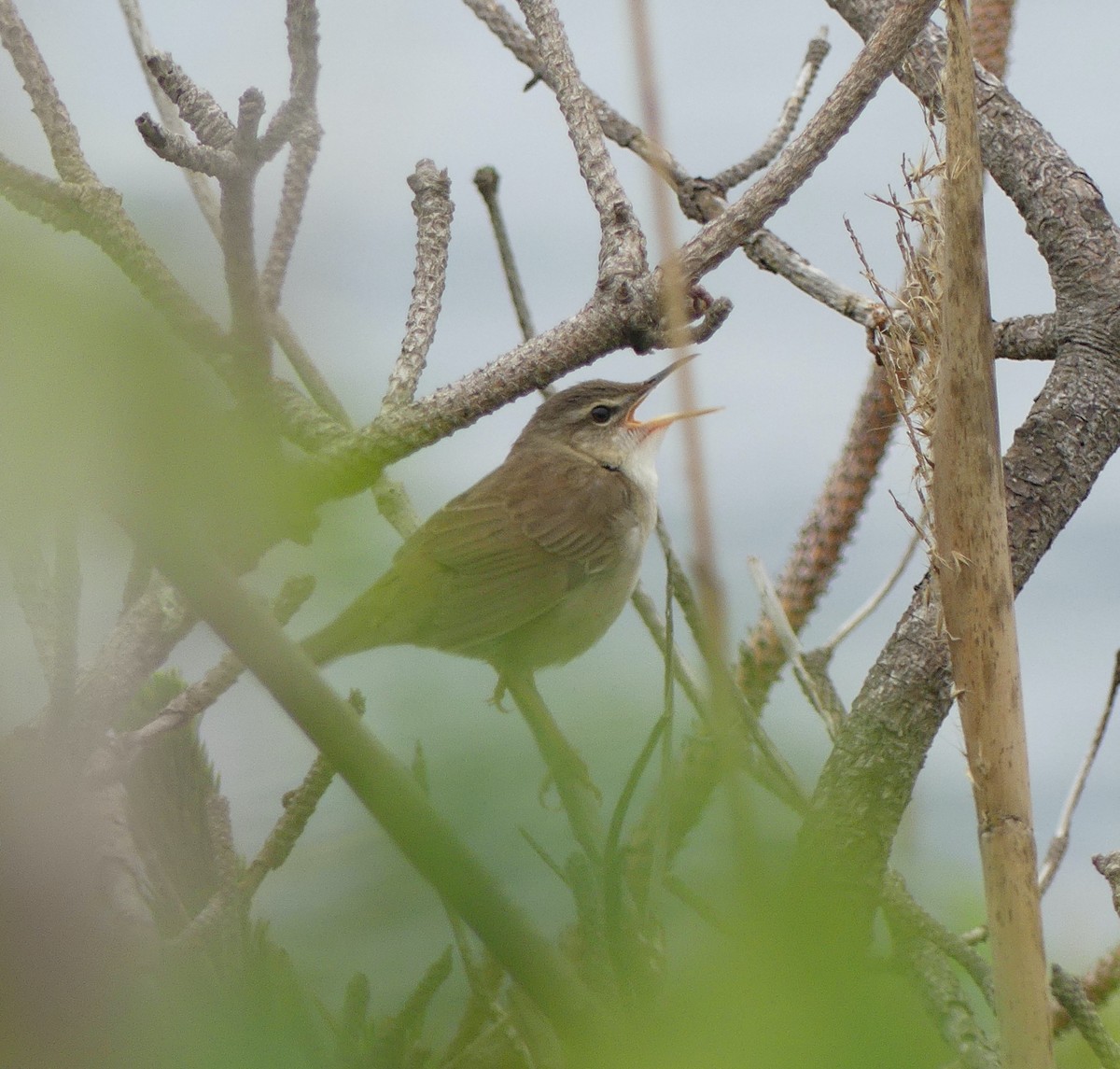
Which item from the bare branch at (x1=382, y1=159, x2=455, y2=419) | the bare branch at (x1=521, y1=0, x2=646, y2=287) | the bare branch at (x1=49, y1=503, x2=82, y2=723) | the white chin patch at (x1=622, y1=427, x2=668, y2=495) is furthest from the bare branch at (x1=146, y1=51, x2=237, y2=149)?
the white chin patch at (x1=622, y1=427, x2=668, y2=495)

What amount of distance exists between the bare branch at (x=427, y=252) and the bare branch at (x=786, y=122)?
0.68 meters

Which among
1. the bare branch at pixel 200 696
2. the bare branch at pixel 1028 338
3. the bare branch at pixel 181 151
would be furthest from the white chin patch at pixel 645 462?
the bare branch at pixel 200 696

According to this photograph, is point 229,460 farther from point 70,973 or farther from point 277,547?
point 70,973

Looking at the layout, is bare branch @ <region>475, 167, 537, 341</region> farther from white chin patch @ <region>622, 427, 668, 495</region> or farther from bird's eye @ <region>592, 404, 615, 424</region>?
bird's eye @ <region>592, 404, 615, 424</region>

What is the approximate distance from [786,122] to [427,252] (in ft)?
2.92

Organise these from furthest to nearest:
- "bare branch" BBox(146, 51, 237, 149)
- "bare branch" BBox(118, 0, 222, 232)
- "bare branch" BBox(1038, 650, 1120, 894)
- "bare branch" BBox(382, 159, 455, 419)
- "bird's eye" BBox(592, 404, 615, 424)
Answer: "bird's eye" BBox(592, 404, 615, 424)
"bare branch" BBox(1038, 650, 1120, 894)
"bare branch" BBox(382, 159, 455, 419)
"bare branch" BBox(118, 0, 222, 232)
"bare branch" BBox(146, 51, 237, 149)

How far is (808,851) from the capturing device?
1.22 feet

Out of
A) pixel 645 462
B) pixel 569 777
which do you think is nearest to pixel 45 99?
pixel 569 777

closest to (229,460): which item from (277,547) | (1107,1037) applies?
(277,547)

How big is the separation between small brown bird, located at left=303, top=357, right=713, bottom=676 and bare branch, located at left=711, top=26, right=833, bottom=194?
338 mm

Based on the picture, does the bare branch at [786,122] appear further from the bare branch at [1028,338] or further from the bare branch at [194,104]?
the bare branch at [194,104]

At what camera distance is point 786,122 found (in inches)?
74.0

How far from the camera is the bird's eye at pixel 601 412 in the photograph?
A: 261 centimetres

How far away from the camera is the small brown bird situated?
1452mm
